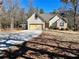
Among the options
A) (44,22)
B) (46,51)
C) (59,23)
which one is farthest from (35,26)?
(46,51)

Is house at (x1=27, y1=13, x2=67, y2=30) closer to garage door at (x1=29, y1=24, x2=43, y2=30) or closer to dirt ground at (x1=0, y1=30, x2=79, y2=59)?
garage door at (x1=29, y1=24, x2=43, y2=30)

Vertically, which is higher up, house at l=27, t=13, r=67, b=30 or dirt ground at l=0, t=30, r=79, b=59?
house at l=27, t=13, r=67, b=30

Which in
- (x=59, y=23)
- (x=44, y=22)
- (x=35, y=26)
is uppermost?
(x=44, y=22)

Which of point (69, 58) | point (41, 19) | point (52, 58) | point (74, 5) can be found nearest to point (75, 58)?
point (69, 58)

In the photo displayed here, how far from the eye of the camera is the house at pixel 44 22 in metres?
49.4

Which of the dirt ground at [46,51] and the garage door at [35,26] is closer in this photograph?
the dirt ground at [46,51]

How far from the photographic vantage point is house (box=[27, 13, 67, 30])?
4944 cm

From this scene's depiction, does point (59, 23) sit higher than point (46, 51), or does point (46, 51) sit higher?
point (59, 23)

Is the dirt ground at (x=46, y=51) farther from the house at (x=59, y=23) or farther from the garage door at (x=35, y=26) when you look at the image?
the house at (x=59, y=23)

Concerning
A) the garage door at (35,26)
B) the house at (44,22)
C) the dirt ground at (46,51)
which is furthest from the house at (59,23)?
the dirt ground at (46,51)

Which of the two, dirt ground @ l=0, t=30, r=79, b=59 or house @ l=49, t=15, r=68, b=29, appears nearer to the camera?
dirt ground @ l=0, t=30, r=79, b=59

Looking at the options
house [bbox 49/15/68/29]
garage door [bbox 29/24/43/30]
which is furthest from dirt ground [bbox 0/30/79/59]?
house [bbox 49/15/68/29]

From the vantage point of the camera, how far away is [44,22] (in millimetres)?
48969

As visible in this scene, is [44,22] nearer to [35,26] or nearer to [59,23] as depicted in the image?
[35,26]
